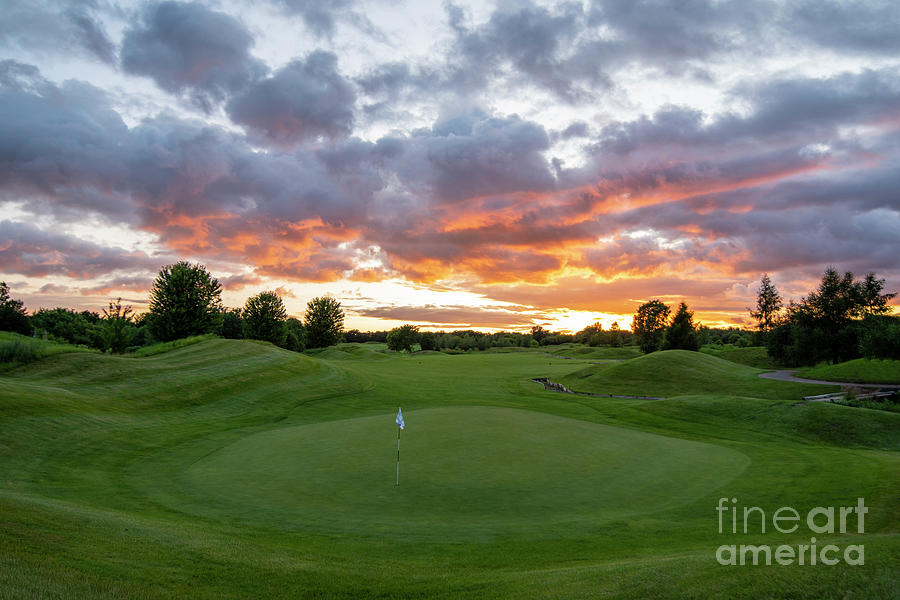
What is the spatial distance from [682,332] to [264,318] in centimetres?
5508

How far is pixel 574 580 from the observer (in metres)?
6.25

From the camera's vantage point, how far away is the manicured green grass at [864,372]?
3675 cm

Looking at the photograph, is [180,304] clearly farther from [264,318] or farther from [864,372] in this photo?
[864,372]

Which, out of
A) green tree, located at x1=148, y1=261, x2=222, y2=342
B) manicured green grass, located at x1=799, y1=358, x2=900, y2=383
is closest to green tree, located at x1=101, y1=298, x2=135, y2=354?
green tree, located at x1=148, y1=261, x2=222, y2=342

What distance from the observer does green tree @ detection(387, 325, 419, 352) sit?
90375 mm

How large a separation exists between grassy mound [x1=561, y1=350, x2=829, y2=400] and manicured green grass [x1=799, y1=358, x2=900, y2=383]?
5284 mm

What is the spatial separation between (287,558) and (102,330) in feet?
137

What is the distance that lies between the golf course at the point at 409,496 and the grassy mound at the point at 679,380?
11.0 m

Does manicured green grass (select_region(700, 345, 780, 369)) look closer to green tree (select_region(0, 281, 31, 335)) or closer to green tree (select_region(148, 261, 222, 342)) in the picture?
green tree (select_region(148, 261, 222, 342))

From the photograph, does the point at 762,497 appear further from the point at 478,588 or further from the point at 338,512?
the point at 338,512

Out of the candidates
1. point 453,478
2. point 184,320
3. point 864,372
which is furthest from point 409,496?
point 184,320

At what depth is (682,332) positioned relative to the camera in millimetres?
60844

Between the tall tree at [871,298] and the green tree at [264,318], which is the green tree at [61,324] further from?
the tall tree at [871,298]

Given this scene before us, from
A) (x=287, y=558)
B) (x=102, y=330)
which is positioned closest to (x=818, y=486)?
(x=287, y=558)
